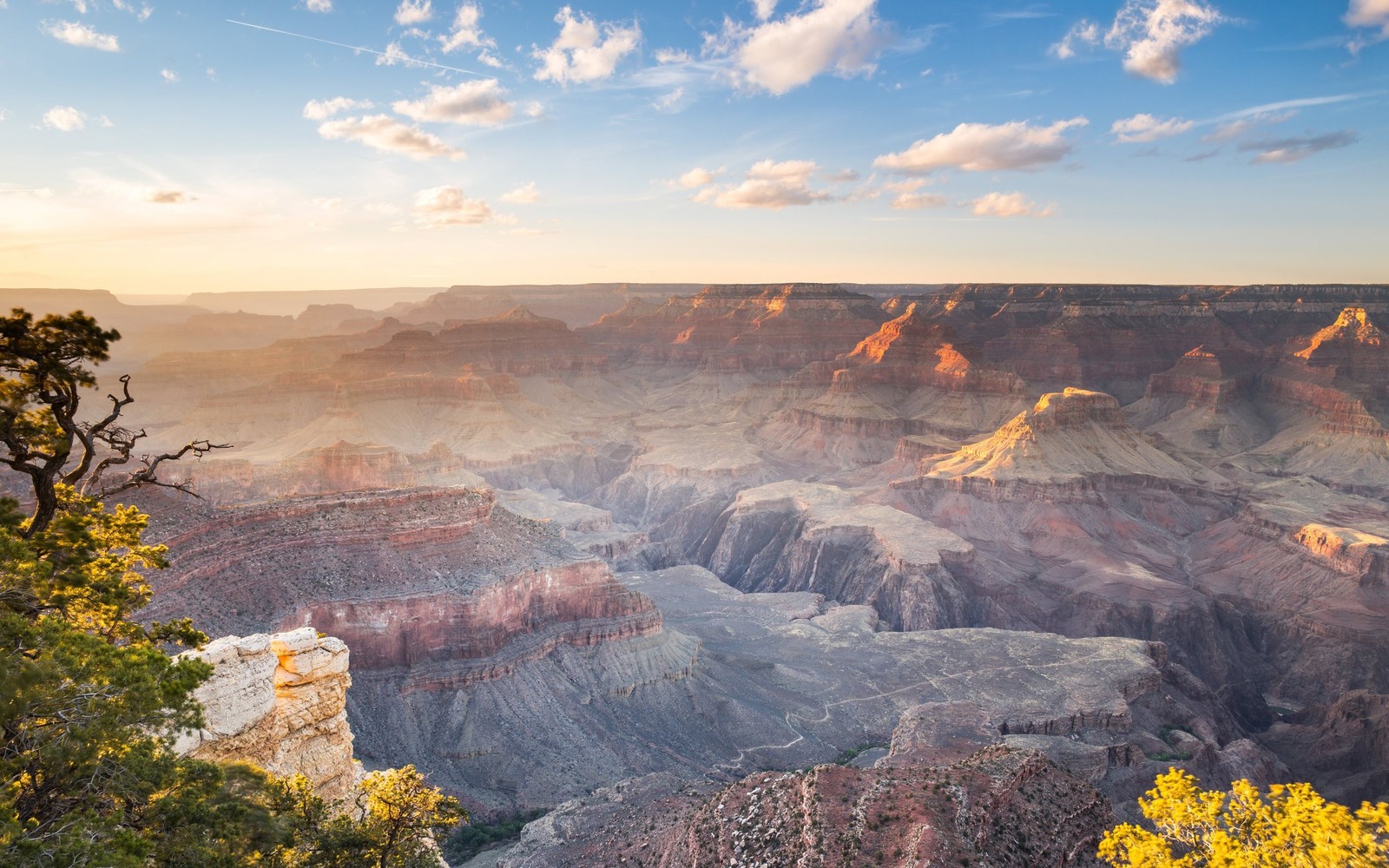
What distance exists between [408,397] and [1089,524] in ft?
400

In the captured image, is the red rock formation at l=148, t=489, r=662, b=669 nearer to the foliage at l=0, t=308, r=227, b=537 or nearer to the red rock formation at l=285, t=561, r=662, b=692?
the red rock formation at l=285, t=561, r=662, b=692

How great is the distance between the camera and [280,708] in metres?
25.1

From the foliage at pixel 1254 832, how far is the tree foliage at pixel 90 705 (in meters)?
17.2

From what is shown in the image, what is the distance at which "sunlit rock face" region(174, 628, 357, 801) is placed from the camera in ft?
73.5

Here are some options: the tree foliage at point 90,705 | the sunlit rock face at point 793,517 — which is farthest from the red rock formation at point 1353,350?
the tree foliage at point 90,705

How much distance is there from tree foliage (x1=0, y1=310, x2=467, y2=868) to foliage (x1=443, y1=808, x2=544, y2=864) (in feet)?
78.8

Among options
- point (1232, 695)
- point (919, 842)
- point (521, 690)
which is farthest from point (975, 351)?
point (919, 842)

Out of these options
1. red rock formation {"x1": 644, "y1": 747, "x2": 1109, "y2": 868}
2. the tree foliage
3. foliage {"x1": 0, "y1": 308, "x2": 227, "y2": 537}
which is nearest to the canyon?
red rock formation {"x1": 644, "y1": 747, "x2": 1109, "y2": 868}

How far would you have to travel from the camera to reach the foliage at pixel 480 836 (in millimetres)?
42222

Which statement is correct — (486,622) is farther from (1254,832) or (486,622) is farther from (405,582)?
(1254,832)

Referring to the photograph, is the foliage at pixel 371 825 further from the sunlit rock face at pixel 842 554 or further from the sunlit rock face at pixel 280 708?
the sunlit rock face at pixel 842 554

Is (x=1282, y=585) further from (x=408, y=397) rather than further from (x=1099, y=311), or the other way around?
(x=408, y=397)

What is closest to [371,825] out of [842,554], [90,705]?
[90,705]

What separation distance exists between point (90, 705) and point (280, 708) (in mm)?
12308
